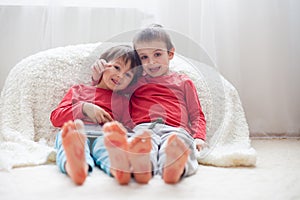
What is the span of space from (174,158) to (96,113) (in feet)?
1.12

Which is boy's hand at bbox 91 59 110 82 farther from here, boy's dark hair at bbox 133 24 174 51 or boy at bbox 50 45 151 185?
boy's dark hair at bbox 133 24 174 51

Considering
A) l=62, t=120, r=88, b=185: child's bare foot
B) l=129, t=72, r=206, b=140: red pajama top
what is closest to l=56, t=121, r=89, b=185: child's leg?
l=62, t=120, r=88, b=185: child's bare foot

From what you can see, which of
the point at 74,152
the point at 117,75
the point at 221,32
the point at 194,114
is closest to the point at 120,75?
the point at 117,75

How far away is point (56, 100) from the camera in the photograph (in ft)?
4.50

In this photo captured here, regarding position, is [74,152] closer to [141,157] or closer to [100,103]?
[141,157]

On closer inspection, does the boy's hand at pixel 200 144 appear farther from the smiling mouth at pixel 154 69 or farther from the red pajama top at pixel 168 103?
the smiling mouth at pixel 154 69

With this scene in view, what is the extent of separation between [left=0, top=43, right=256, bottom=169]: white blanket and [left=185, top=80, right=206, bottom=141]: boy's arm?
2.4 inches

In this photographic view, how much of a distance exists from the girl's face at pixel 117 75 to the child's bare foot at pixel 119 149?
1.06 ft

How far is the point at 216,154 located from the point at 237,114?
1.10 ft

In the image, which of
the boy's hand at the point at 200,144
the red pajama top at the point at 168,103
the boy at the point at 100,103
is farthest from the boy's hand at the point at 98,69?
the boy's hand at the point at 200,144

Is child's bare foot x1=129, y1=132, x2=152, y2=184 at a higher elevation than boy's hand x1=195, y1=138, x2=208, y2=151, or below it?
higher

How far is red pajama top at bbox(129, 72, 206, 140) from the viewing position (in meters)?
1.21

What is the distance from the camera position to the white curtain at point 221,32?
1.66m

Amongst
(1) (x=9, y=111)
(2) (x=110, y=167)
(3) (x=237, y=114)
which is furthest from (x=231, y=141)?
(1) (x=9, y=111)
